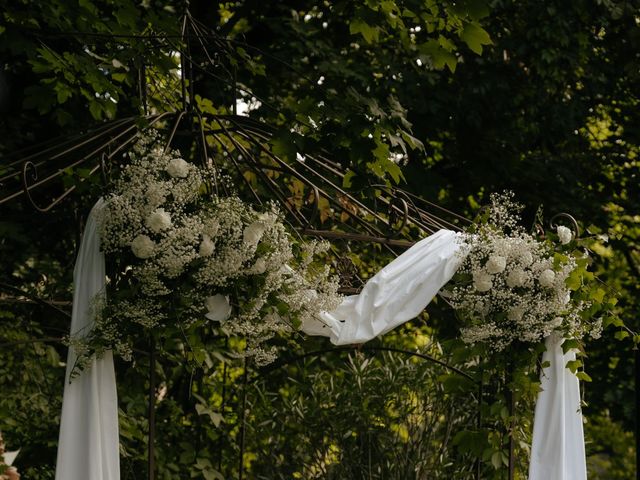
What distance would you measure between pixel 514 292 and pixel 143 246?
155 cm

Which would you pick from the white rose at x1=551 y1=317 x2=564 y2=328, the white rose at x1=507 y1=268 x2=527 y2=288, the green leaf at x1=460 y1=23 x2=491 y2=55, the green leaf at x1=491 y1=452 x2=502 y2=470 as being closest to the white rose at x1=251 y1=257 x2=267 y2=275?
the white rose at x1=507 y1=268 x2=527 y2=288

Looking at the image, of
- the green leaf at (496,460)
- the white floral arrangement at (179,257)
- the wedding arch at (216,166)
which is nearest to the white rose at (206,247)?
the white floral arrangement at (179,257)

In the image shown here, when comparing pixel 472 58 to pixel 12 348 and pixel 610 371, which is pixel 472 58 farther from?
pixel 12 348

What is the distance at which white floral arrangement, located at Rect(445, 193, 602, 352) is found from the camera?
398 centimetres

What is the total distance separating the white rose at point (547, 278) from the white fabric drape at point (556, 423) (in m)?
0.31

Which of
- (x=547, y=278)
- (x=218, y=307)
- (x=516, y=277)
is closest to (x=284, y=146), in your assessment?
(x=218, y=307)

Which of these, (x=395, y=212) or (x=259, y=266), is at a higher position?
(x=395, y=212)

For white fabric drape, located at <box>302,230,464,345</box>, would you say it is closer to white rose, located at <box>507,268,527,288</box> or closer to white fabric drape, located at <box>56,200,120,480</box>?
white rose, located at <box>507,268,527,288</box>

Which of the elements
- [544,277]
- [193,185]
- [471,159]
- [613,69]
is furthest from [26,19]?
[613,69]

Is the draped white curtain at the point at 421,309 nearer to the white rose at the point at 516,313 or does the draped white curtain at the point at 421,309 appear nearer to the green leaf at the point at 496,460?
the green leaf at the point at 496,460

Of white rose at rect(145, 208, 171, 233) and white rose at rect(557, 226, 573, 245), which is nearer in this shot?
white rose at rect(145, 208, 171, 233)

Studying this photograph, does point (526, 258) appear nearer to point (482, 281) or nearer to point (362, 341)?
point (482, 281)

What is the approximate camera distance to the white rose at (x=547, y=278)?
13.0ft

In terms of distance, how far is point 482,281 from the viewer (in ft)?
13.0
